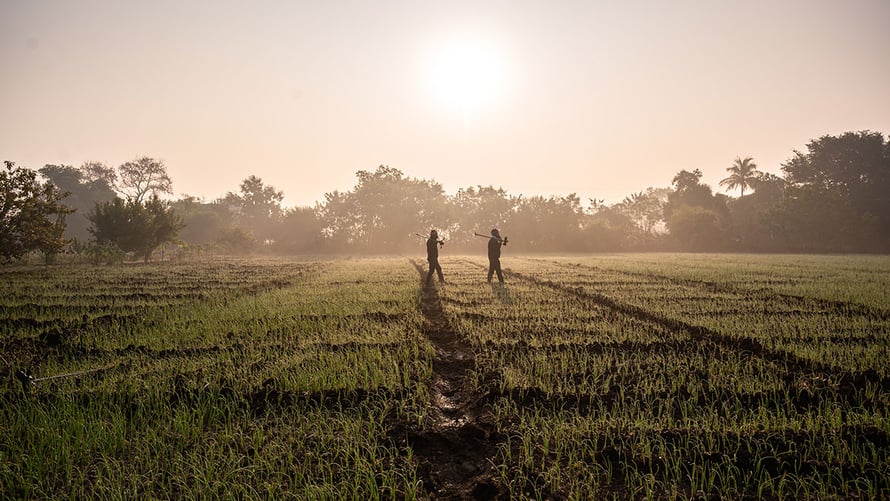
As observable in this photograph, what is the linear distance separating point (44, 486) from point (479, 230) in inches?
2249

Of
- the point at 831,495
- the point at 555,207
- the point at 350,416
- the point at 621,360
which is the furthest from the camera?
the point at 555,207

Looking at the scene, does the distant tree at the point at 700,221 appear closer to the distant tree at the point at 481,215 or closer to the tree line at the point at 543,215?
the tree line at the point at 543,215

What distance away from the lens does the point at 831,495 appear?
2.59 m

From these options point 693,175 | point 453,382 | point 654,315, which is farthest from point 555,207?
point 453,382

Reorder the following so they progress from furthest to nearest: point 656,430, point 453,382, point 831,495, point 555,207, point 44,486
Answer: point 555,207 < point 453,382 < point 656,430 < point 44,486 < point 831,495

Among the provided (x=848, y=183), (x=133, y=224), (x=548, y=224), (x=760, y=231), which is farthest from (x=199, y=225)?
(x=848, y=183)

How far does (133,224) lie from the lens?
28.0 meters

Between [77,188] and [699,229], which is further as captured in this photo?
[77,188]

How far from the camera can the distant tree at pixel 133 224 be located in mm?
27391

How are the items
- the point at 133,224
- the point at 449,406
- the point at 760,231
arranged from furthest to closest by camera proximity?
the point at 760,231 → the point at 133,224 → the point at 449,406

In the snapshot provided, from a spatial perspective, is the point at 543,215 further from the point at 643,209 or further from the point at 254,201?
the point at 254,201

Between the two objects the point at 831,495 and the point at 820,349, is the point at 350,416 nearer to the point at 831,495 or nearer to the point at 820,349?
the point at 831,495

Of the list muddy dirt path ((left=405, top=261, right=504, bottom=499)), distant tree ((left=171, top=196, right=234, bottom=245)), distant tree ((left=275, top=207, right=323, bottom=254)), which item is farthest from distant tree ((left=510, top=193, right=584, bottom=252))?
muddy dirt path ((left=405, top=261, right=504, bottom=499))

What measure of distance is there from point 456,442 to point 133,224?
3305 cm
